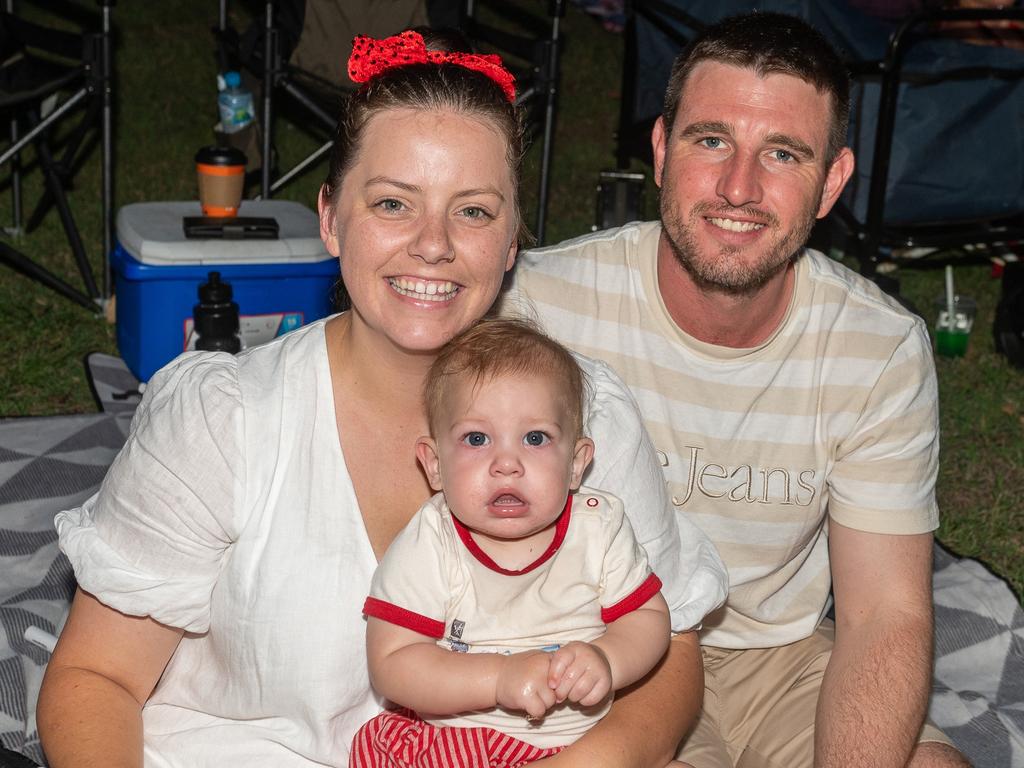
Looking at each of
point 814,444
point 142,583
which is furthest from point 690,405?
point 142,583

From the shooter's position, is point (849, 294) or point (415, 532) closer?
point (415, 532)

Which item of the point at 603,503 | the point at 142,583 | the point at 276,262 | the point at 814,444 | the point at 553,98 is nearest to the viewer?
the point at 142,583

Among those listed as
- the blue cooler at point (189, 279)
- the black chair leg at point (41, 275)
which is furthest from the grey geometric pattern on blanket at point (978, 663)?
the black chair leg at point (41, 275)

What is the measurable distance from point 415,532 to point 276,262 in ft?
9.34

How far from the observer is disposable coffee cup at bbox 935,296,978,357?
18.2 ft

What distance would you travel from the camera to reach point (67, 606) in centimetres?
309

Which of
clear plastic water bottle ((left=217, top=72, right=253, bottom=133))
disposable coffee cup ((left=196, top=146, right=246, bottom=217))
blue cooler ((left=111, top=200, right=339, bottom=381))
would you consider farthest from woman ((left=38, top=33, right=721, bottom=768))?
clear plastic water bottle ((left=217, top=72, right=253, bottom=133))

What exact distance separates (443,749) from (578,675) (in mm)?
258

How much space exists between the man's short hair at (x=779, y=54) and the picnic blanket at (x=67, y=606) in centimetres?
141

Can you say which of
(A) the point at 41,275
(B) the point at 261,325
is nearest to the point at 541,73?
(B) the point at 261,325

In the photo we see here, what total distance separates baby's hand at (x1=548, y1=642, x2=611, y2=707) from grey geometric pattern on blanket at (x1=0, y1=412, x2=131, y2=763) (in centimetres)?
135

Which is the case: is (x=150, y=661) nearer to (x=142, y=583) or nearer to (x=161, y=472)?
(x=142, y=583)

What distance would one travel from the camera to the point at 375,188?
6.31 feet

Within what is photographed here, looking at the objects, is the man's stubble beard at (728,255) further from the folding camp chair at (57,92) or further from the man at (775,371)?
the folding camp chair at (57,92)
